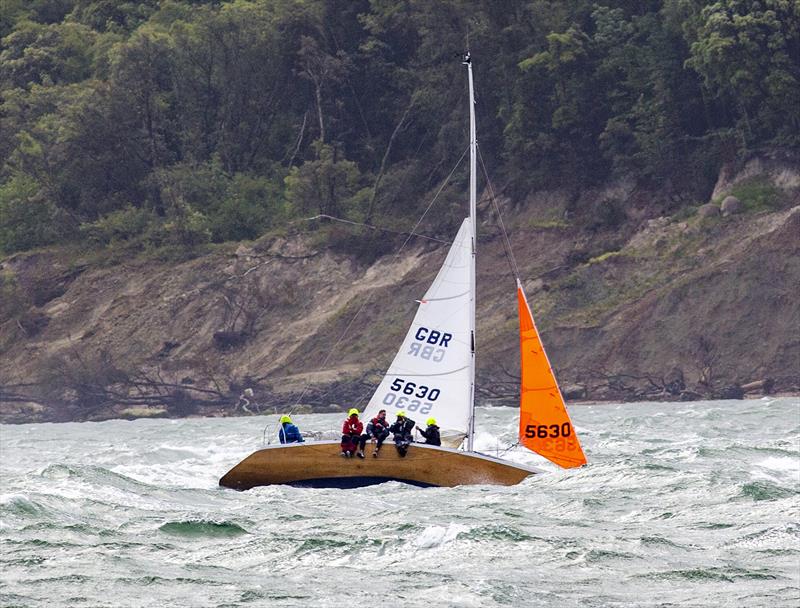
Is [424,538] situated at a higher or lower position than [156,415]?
higher

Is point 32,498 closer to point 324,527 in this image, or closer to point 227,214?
point 324,527

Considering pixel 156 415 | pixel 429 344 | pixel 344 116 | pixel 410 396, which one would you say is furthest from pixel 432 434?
pixel 344 116

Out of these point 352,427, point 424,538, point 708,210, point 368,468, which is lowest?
point 368,468

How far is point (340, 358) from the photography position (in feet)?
215

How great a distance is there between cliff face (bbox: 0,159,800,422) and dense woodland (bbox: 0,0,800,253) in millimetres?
2015

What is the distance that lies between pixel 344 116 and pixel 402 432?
173 ft

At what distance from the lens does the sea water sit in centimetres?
1653

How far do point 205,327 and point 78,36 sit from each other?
25.4 metres

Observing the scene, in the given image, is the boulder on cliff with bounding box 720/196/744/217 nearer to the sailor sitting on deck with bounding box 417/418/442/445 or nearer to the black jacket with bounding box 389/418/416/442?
the sailor sitting on deck with bounding box 417/418/442/445

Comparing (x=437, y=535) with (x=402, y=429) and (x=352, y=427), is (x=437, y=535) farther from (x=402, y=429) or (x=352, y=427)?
(x=402, y=429)

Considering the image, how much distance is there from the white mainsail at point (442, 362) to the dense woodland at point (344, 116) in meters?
38.1

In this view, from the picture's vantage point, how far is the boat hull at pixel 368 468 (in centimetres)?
2575

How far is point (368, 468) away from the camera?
85.5 feet

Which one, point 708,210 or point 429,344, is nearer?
point 429,344
